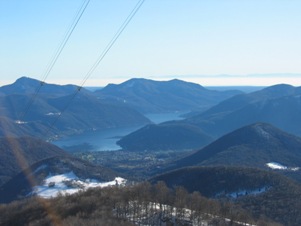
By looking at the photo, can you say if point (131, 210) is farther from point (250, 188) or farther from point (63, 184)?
point (63, 184)

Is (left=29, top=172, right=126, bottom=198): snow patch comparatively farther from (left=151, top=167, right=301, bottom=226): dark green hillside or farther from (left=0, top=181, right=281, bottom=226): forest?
(left=0, top=181, right=281, bottom=226): forest

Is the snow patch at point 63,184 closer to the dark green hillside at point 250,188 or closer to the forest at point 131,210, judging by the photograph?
the dark green hillside at point 250,188

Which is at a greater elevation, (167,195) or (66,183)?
(167,195)

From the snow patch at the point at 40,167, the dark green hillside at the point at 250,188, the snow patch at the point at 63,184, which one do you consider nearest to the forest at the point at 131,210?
the dark green hillside at the point at 250,188

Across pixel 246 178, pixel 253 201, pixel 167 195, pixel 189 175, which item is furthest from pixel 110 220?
pixel 189 175

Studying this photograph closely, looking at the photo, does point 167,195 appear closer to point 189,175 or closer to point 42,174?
point 189,175

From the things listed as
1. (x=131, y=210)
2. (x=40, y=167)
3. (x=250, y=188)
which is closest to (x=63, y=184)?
(x=40, y=167)

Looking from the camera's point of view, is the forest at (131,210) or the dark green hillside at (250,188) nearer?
the forest at (131,210)

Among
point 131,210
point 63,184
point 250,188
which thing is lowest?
point 63,184
